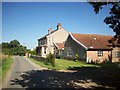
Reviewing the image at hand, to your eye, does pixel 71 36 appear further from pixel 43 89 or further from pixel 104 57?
pixel 43 89

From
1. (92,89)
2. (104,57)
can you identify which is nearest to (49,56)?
(104,57)

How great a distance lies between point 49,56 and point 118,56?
51.3ft

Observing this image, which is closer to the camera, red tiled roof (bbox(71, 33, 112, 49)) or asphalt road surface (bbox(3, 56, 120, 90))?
asphalt road surface (bbox(3, 56, 120, 90))

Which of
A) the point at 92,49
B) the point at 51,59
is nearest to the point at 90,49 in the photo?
the point at 92,49

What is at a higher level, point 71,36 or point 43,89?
point 71,36

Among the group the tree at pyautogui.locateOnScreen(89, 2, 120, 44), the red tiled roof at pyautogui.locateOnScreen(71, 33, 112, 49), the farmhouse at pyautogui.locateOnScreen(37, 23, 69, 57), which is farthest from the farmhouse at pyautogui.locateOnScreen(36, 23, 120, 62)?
the tree at pyautogui.locateOnScreen(89, 2, 120, 44)

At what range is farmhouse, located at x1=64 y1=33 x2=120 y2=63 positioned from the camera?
119ft

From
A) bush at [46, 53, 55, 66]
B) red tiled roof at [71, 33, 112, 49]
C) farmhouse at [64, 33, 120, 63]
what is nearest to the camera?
bush at [46, 53, 55, 66]

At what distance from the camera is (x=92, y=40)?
41.1 metres

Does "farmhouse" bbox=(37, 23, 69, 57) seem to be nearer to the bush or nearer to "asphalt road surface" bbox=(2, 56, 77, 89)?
the bush

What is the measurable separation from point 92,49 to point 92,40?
203 inches

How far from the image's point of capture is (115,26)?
16641 millimetres

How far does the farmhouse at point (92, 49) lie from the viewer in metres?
36.2

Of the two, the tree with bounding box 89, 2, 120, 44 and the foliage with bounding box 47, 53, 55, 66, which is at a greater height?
the tree with bounding box 89, 2, 120, 44
